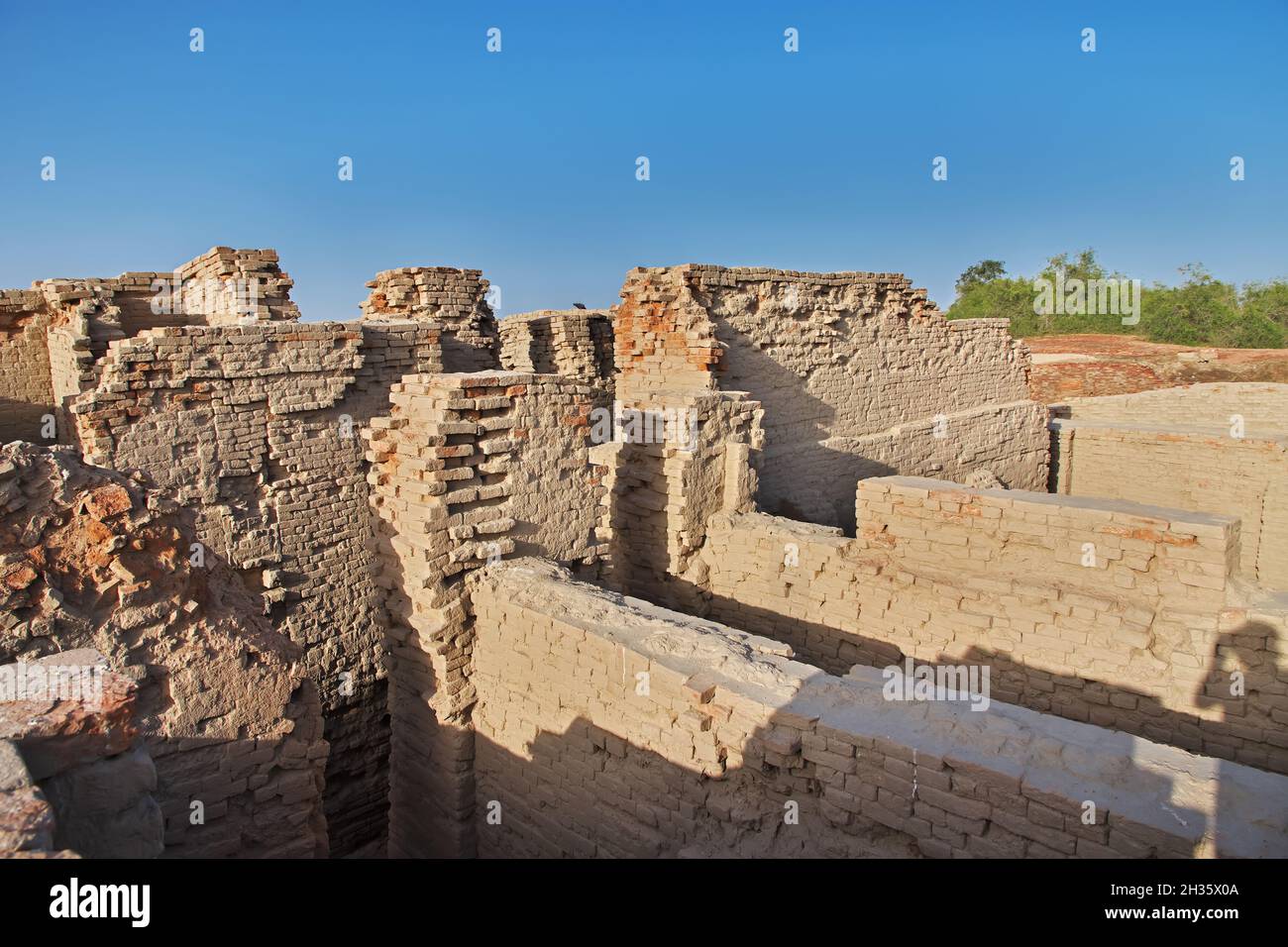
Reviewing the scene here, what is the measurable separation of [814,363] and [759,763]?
7162 mm

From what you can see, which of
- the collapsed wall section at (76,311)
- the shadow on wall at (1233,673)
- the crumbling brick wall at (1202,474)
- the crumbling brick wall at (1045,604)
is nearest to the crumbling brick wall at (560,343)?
the collapsed wall section at (76,311)

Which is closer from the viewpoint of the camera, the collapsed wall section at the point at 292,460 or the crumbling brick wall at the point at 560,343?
the collapsed wall section at the point at 292,460

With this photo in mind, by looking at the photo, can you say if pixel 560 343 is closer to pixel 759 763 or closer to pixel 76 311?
pixel 76 311

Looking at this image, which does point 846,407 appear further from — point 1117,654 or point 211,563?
point 211,563

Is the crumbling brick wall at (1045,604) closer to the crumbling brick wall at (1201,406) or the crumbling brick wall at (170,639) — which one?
the crumbling brick wall at (170,639)

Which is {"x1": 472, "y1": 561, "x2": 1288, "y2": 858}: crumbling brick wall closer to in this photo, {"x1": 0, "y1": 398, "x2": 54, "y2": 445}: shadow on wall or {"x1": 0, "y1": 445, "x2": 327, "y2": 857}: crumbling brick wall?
{"x1": 0, "y1": 445, "x2": 327, "y2": 857}: crumbling brick wall

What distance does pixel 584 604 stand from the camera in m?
4.44

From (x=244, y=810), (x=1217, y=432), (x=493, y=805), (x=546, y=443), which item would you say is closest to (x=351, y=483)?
(x=546, y=443)

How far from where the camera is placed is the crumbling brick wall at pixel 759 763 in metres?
2.80

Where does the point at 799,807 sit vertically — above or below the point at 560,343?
below

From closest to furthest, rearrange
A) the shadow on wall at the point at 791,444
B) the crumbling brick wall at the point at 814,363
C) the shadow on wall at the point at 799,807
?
the shadow on wall at the point at 799,807 → the crumbling brick wall at the point at 814,363 → the shadow on wall at the point at 791,444

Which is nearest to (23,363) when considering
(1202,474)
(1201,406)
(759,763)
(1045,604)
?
(759,763)

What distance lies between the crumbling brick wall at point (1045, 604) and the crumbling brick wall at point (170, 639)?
3888 mm

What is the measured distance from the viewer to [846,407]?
10336 mm
